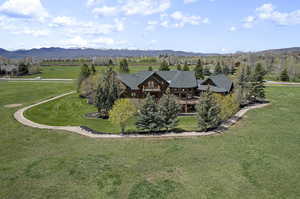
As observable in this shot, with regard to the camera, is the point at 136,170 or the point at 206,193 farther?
the point at 136,170

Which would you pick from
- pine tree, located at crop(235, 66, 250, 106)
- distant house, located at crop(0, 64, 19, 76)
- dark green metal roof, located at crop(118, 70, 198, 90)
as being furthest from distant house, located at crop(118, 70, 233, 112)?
distant house, located at crop(0, 64, 19, 76)

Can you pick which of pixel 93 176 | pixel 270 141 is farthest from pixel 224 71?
pixel 93 176

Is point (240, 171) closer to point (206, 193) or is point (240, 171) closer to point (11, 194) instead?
point (206, 193)

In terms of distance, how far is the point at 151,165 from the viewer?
66.1ft

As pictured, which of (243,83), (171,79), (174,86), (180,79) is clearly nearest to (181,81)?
(180,79)

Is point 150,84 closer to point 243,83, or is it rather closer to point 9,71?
point 243,83

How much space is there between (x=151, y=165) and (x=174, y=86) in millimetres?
27296

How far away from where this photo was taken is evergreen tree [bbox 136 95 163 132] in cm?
2856

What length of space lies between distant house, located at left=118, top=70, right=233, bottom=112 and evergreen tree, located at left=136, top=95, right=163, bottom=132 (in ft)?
49.3

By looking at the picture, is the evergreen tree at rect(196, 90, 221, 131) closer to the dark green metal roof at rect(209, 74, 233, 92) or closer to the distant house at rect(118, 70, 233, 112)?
the distant house at rect(118, 70, 233, 112)

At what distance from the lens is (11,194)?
51.9 feet

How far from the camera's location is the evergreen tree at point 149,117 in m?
28.6

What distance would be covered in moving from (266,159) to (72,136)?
25.1m

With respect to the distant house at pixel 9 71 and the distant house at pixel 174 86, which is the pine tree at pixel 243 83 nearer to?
the distant house at pixel 174 86
